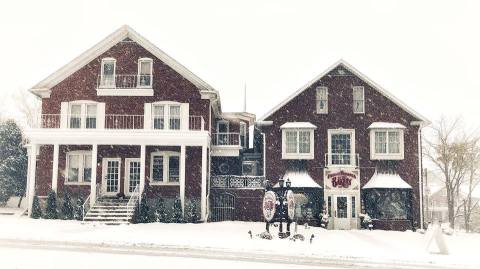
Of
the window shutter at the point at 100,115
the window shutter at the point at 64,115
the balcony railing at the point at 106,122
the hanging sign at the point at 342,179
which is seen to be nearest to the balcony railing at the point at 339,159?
the hanging sign at the point at 342,179

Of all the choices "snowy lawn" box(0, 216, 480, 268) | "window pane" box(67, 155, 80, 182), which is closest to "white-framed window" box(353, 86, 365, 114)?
"snowy lawn" box(0, 216, 480, 268)

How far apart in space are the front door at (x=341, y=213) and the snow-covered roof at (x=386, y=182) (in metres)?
1.52

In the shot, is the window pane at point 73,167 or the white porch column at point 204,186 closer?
the white porch column at point 204,186

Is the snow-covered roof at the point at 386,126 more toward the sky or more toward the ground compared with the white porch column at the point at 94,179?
more toward the sky

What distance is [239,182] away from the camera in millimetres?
30875

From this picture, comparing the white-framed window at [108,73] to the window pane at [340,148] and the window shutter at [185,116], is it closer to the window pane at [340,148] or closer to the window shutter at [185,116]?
the window shutter at [185,116]

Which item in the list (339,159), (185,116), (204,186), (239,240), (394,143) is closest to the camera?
(239,240)

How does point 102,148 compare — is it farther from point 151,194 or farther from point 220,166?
point 220,166

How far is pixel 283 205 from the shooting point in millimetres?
21781

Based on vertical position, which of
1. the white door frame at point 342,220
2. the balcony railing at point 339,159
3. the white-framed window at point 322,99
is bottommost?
the white door frame at point 342,220

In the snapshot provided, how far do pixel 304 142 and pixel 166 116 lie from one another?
27.9 ft

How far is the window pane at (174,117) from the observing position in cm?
3016

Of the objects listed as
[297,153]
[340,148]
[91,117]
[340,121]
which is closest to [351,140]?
[340,148]

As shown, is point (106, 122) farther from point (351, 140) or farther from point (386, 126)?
point (386, 126)
